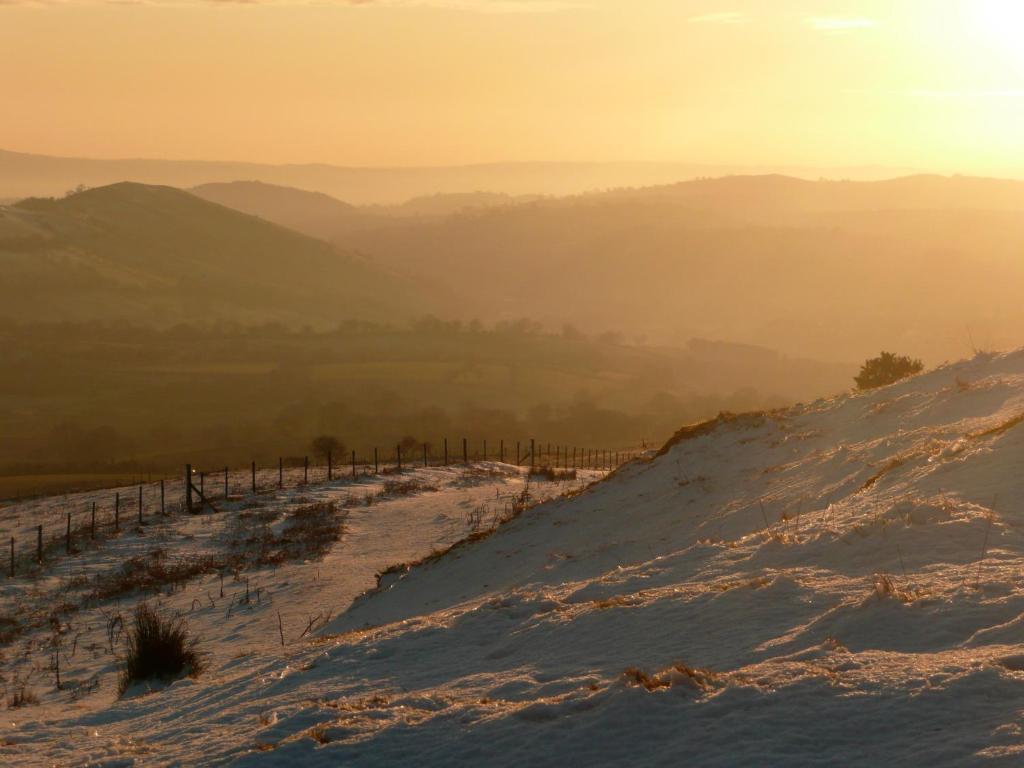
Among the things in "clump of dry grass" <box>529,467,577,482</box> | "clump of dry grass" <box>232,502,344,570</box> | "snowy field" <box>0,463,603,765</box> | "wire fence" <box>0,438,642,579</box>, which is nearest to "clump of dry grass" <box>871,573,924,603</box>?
"snowy field" <box>0,463,603,765</box>

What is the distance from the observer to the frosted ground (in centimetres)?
647

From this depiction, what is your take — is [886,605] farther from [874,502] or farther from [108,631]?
[108,631]

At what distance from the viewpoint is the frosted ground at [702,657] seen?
21.2 feet

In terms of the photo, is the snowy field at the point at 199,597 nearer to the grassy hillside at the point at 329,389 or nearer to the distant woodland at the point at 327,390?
the distant woodland at the point at 327,390

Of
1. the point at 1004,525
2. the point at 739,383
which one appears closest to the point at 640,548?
the point at 1004,525

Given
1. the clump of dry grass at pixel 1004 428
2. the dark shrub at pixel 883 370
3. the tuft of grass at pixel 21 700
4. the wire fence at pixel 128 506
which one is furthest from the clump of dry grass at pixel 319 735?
the dark shrub at pixel 883 370

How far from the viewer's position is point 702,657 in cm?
802

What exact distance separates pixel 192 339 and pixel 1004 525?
15010cm

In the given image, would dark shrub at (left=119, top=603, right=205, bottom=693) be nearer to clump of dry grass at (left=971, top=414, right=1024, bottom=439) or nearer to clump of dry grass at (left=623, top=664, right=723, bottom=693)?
clump of dry grass at (left=623, top=664, right=723, bottom=693)

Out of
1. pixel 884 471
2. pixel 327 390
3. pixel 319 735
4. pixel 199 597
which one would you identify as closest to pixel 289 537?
pixel 199 597

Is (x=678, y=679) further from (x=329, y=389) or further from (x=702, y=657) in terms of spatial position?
(x=329, y=389)

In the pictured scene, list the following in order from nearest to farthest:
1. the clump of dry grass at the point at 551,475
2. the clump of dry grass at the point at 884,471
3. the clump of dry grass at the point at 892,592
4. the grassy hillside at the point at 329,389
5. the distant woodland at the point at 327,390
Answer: the clump of dry grass at the point at 892,592 → the clump of dry grass at the point at 884,471 → the clump of dry grass at the point at 551,475 → the distant woodland at the point at 327,390 → the grassy hillside at the point at 329,389

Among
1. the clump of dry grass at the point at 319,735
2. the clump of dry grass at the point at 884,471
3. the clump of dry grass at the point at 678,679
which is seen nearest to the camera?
the clump of dry grass at the point at 678,679

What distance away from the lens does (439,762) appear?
6773 mm
